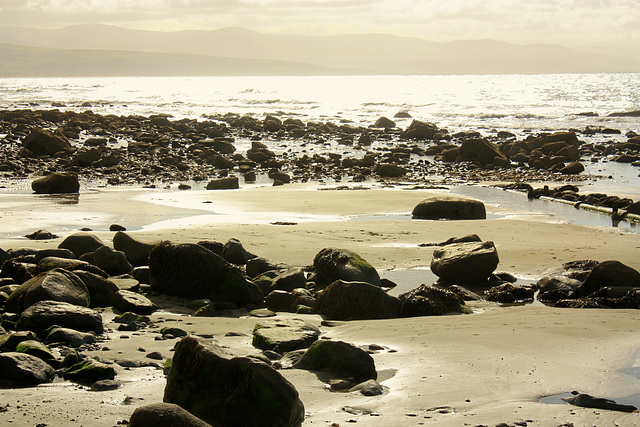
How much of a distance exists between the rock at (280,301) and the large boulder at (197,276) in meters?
0.24

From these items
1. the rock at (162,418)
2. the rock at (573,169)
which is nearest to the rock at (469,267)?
the rock at (162,418)

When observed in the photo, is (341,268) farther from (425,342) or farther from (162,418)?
(162,418)

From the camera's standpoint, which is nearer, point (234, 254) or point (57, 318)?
point (57, 318)

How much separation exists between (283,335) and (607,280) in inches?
168

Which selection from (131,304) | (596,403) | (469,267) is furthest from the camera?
(469,267)

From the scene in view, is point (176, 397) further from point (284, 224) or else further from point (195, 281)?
point (284, 224)

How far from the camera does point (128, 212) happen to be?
13.0m

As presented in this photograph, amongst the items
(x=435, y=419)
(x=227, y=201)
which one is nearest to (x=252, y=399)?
(x=435, y=419)

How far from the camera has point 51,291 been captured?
6078 millimetres

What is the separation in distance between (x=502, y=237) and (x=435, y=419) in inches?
303

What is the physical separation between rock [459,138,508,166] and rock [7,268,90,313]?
62.3 ft

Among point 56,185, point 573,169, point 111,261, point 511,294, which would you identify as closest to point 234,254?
point 111,261

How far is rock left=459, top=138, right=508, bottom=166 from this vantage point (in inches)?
936

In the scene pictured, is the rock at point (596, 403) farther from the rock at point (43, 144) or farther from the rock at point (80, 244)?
the rock at point (43, 144)
